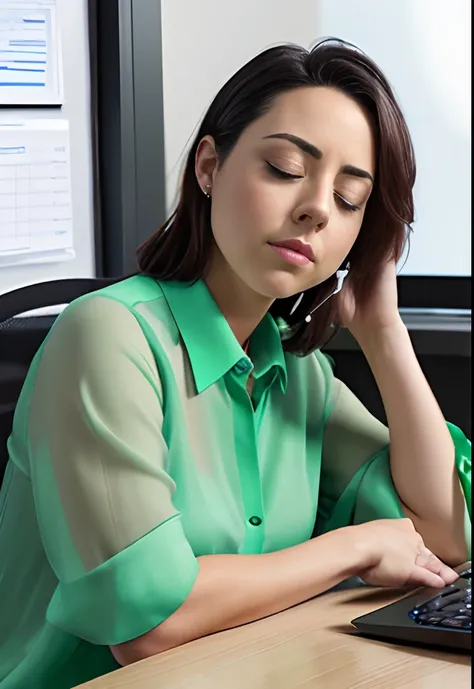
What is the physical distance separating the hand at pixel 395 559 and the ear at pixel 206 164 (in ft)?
1.57

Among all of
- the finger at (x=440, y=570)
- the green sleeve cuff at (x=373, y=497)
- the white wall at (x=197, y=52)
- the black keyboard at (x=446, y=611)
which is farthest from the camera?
the white wall at (x=197, y=52)

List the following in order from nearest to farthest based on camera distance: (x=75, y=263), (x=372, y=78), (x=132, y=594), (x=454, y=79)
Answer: (x=132, y=594)
(x=372, y=78)
(x=75, y=263)
(x=454, y=79)

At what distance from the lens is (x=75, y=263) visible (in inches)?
80.7

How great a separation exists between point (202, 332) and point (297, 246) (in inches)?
6.6

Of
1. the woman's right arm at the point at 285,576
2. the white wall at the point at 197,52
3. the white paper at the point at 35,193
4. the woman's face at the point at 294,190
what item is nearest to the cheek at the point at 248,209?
the woman's face at the point at 294,190

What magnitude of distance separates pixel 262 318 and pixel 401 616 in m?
0.53

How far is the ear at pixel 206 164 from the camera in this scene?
149 cm

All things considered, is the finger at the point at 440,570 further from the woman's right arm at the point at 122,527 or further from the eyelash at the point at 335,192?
the eyelash at the point at 335,192

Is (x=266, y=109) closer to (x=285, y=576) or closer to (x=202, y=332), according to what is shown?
(x=202, y=332)

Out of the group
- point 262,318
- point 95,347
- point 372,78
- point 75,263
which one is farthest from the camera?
point 75,263

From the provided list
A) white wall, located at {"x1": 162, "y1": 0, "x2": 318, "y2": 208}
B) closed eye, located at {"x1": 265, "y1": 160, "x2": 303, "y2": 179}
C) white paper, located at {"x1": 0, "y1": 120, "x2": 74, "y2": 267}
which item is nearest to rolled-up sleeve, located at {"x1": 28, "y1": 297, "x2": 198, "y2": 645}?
closed eye, located at {"x1": 265, "y1": 160, "x2": 303, "y2": 179}

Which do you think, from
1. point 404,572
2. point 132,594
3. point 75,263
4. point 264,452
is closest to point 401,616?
point 404,572

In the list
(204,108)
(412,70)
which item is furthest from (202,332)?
(412,70)

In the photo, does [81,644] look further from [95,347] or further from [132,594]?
[95,347]
